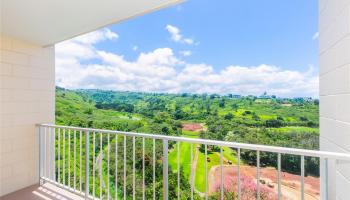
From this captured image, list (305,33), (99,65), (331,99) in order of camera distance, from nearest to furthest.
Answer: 1. (331,99)
2. (305,33)
3. (99,65)

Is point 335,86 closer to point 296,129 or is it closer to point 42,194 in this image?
point 296,129

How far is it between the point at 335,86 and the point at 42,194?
12.2ft

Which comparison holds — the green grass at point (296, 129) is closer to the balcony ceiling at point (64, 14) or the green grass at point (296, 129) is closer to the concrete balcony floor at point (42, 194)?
the balcony ceiling at point (64, 14)

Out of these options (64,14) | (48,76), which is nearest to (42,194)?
(48,76)

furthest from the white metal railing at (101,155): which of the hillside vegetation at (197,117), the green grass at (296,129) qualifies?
the green grass at (296,129)

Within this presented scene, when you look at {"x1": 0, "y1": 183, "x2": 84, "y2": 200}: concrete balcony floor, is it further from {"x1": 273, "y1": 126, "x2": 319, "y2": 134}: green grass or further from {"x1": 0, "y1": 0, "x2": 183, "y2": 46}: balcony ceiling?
{"x1": 273, "y1": 126, "x2": 319, "y2": 134}: green grass

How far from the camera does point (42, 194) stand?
9.62 ft

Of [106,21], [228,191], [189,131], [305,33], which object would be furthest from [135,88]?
[305,33]

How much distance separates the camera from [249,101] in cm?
570

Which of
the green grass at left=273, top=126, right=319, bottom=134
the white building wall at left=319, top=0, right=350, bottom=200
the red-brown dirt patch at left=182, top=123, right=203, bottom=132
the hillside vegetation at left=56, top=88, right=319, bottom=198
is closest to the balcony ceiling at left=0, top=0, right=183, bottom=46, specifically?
the white building wall at left=319, top=0, right=350, bottom=200

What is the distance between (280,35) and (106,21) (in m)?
7.27

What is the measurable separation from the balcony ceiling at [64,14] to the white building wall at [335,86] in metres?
1.32

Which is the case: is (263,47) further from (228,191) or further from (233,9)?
(228,191)

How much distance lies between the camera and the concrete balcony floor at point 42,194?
2.81m
